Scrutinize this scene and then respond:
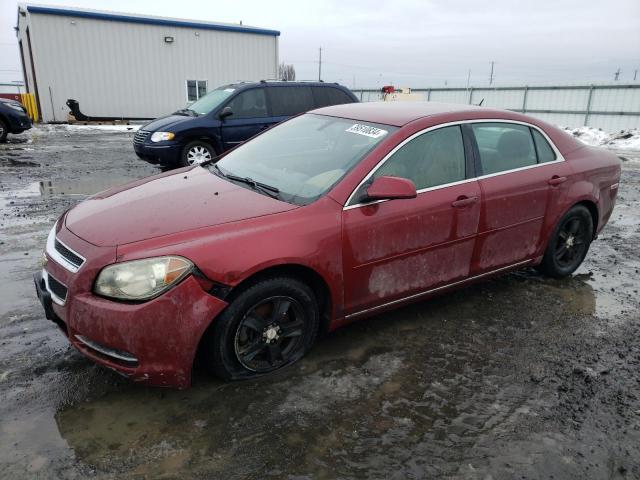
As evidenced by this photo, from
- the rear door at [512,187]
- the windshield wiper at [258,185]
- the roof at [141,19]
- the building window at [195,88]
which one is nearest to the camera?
the windshield wiper at [258,185]

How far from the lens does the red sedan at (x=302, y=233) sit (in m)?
2.53

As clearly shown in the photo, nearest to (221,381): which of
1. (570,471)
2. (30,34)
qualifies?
(570,471)

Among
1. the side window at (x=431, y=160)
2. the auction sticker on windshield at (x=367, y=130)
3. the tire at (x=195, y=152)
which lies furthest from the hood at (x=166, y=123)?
the side window at (x=431, y=160)

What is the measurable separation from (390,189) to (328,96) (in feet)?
24.8

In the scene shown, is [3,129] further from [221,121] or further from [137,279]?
[137,279]

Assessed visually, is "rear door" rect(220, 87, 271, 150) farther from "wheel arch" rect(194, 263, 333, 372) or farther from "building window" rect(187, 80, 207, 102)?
"building window" rect(187, 80, 207, 102)

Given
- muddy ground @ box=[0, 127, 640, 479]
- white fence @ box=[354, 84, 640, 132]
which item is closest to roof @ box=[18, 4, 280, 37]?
white fence @ box=[354, 84, 640, 132]

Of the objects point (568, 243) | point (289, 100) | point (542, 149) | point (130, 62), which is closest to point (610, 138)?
point (289, 100)

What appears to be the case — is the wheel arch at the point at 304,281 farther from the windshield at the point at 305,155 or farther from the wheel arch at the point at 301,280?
the windshield at the point at 305,155

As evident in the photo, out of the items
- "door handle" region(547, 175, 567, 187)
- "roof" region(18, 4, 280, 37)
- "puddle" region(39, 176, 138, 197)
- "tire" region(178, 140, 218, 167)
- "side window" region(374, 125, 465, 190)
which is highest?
"roof" region(18, 4, 280, 37)

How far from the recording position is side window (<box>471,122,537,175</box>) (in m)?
3.78

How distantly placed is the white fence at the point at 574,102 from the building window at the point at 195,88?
43.3 feet

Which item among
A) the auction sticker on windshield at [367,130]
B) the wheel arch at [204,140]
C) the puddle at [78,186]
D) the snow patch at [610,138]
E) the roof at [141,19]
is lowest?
the puddle at [78,186]

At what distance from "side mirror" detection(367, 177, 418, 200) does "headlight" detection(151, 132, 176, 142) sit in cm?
689
